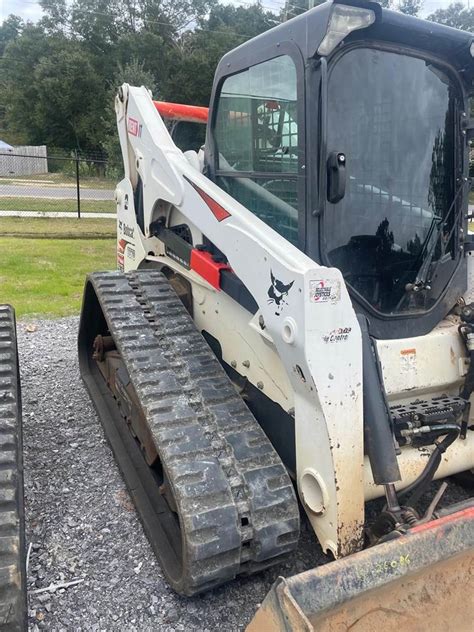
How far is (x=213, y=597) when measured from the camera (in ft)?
8.32

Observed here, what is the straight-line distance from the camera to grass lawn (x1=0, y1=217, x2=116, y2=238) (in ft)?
40.5

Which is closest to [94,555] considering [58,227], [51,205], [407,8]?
[407,8]

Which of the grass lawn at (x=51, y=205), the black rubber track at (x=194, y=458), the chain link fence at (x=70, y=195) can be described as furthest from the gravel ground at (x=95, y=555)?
the grass lawn at (x=51, y=205)

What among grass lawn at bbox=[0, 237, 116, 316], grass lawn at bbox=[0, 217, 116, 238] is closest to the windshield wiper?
grass lawn at bbox=[0, 237, 116, 316]

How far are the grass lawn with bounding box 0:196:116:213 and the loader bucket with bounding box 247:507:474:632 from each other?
52.3ft

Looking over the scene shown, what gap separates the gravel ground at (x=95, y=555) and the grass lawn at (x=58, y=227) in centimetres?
886

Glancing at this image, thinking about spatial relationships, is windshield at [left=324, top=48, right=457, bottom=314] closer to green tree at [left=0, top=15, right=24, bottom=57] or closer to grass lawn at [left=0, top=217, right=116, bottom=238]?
grass lawn at [left=0, top=217, right=116, bottom=238]

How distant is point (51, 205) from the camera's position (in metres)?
17.4

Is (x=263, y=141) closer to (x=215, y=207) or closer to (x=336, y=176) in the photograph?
(x=215, y=207)

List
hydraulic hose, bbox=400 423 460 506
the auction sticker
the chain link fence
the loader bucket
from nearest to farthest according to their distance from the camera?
the loader bucket, the auction sticker, hydraulic hose, bbox=400 423 460 506, the chain link fence

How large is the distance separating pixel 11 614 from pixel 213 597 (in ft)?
3.02

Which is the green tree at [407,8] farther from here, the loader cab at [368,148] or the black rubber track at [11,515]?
the black rubber track at [11,515]

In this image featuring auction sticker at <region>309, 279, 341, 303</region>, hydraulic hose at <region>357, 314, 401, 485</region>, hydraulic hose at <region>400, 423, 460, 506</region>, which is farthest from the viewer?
hydraulic hose at <region>400, 423, 460, 506</region>

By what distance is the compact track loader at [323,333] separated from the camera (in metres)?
2.20
